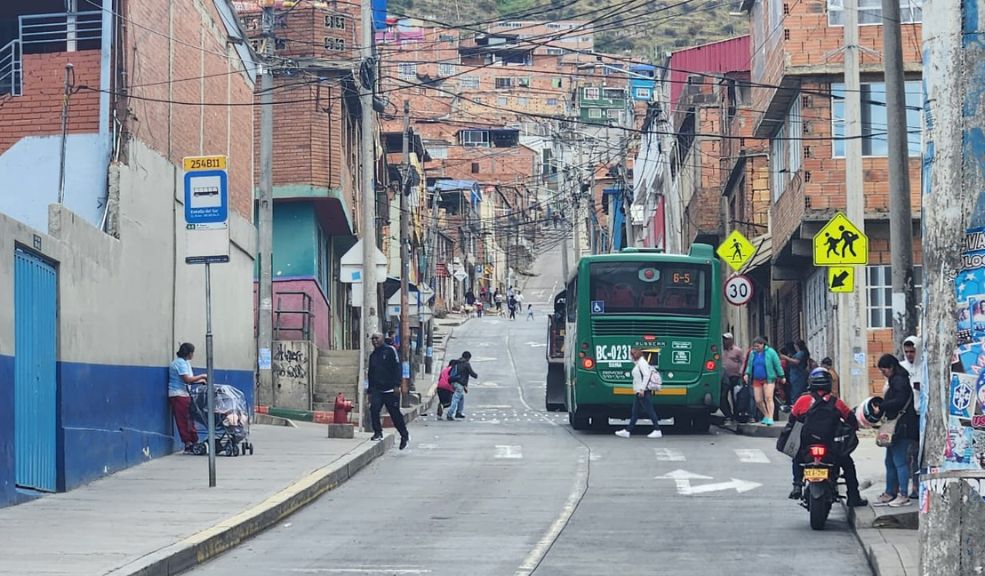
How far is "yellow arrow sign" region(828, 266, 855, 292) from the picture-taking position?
2198 cm

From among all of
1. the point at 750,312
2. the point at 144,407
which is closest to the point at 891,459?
the point at 144,407

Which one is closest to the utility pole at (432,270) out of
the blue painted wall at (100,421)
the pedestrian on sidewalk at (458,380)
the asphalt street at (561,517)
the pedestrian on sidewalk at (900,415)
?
the pedestrian on sidewalk at (458,380)

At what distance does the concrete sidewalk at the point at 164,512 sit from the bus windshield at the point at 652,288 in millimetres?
7685

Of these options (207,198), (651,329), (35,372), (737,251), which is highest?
(737,251)

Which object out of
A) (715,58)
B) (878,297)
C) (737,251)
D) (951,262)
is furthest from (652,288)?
(715,58)

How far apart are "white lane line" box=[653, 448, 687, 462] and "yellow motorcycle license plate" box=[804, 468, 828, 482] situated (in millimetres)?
7527

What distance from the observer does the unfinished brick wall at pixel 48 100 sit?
1922 centimetres

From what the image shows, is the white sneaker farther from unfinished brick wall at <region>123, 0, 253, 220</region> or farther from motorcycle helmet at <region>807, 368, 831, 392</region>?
unfinished brick wall at <region>123, 0, 253, 220</region>

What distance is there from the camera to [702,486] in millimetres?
18016

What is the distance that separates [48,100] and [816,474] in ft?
36.0

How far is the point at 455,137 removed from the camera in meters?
117

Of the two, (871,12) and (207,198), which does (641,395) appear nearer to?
(871,12)

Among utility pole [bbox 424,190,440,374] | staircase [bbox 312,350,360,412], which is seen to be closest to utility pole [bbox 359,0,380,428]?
staircase [bbox 312,350,360,412]

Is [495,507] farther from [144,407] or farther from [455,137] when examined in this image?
[455,137]
